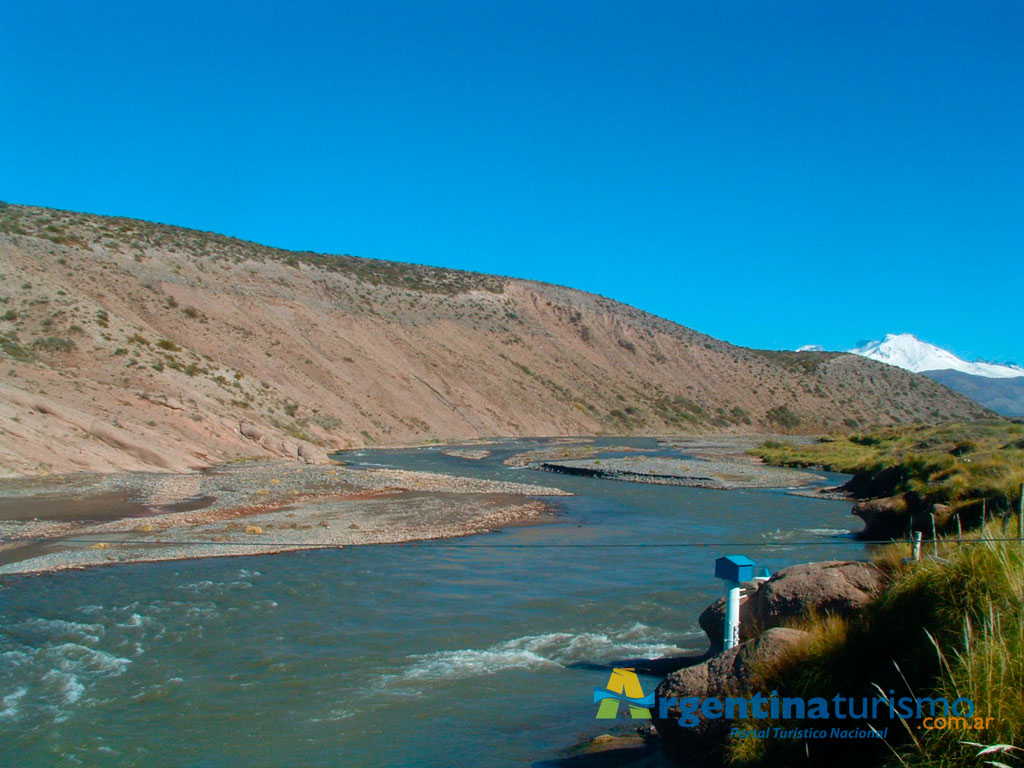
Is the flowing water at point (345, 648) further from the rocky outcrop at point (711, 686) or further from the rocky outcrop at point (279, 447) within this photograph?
the rocky outcrop at point (279, 447)

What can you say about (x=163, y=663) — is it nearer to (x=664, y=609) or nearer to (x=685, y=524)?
(x=664, y=609)

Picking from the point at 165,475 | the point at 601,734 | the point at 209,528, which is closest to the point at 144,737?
the point at 601,734

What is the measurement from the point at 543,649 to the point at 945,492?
42.9ft

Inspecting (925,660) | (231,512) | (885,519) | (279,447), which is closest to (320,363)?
(279,447)

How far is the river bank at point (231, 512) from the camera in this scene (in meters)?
17.0

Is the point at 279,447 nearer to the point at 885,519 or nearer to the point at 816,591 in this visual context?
the point at 885,519

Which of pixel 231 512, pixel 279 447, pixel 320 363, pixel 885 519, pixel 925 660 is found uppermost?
pixel 320 363

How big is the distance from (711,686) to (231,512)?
1776 centimetres

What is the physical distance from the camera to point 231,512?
71.5 ft

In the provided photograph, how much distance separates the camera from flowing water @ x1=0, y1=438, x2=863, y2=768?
812 centimetres

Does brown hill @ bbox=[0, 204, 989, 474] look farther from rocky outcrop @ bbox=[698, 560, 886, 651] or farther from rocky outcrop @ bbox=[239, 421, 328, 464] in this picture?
rocky outcrop @ bbox=[698, 560, 886, 651]

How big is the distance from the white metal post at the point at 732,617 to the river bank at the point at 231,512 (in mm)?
11764

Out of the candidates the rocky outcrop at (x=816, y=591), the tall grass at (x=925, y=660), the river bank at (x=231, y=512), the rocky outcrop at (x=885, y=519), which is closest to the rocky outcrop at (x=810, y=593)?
the rocky outcrop at (x=816, y=591)

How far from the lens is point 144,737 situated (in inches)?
324
